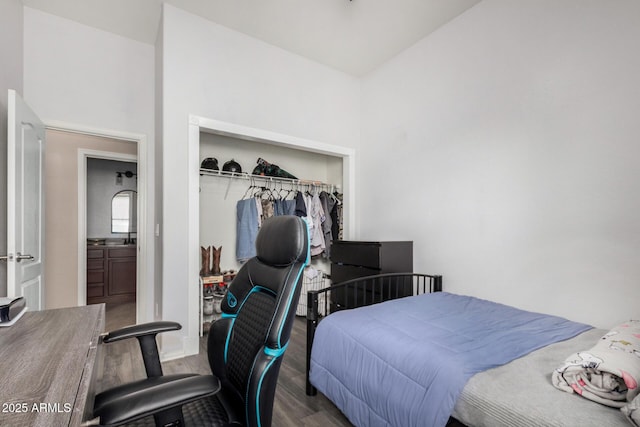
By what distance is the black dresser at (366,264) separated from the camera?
2.62m

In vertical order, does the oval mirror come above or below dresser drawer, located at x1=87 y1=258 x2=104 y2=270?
above

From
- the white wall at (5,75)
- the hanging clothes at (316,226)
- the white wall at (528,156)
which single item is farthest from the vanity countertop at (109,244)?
the white wall at (528,156)

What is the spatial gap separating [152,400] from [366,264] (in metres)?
2.20

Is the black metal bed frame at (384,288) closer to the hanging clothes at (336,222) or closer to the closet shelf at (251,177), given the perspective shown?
the hanging clothes at (336,222)

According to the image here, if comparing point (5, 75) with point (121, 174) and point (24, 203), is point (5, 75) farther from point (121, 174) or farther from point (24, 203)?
point (121, 174)

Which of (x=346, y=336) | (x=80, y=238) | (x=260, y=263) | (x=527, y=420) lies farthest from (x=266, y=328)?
(x=80, y=238)

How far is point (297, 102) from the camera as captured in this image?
3.23m

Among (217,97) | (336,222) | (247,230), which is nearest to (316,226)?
(336,222)

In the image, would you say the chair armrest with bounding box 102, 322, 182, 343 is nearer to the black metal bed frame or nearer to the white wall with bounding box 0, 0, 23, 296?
the black metal bed frame

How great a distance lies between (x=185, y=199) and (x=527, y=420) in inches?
99.1

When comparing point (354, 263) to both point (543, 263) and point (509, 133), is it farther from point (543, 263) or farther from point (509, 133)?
point (509, 133)

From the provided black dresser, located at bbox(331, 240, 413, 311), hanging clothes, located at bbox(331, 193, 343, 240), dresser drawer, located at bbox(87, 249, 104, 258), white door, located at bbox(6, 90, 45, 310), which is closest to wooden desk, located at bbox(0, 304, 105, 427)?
white door, located at bbox(6, 90, 45, 310)

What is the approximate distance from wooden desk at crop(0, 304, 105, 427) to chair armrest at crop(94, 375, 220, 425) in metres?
0.05

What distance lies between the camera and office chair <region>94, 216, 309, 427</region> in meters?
0.79
